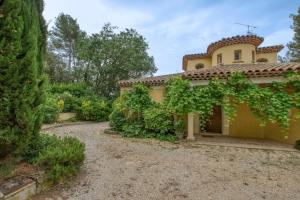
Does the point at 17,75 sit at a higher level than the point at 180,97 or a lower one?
higher

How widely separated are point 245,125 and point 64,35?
3373cm

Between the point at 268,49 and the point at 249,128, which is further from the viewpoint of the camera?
the point at 268,49

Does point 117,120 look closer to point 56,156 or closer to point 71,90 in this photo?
point 56,156

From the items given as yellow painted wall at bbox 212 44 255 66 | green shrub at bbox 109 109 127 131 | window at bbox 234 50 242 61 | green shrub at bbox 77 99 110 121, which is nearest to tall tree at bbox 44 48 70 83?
green shrub at bbox 77 99 110 121

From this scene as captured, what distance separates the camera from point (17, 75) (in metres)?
3.87

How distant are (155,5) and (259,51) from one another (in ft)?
27.4

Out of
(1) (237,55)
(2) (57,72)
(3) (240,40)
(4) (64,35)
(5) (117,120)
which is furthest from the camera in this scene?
(4) (64,35)

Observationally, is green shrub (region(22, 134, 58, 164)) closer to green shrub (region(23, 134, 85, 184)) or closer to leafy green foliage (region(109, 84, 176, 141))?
green shrub (region(23, 134, 85, 184))

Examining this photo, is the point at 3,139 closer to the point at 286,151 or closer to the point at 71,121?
the point at 286,151

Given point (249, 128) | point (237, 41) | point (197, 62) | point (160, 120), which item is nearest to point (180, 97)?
point (160, 120)

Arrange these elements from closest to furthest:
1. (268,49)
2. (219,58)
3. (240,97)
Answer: (240,97) < (219,58) < (268,49)

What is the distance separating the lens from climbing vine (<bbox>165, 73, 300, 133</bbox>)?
749 centimetres

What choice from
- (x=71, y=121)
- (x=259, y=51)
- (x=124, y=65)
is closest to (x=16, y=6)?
(x=71, y=121)

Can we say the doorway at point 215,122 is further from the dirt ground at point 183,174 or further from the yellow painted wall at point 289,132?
the dirt ground at point 183,174
